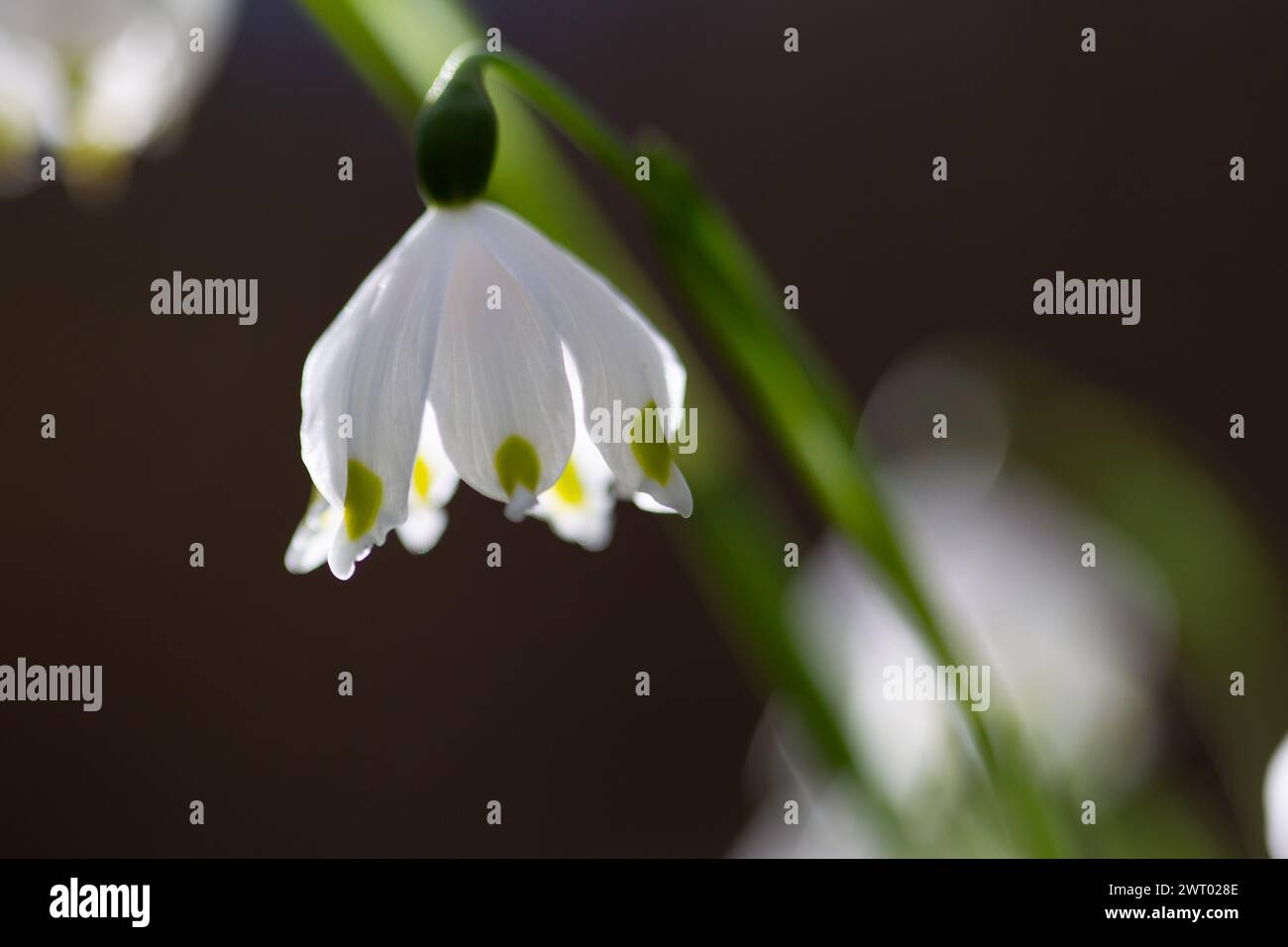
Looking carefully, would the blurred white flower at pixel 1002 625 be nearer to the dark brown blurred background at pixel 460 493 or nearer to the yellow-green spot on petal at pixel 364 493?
the yellow-green spot on petal at pixel 364 493

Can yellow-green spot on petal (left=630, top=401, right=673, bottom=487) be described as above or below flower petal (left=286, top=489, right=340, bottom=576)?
above

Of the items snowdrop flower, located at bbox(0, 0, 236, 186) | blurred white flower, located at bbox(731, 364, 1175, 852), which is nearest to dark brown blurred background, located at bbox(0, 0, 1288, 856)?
blurred white flower, located at bbox(731, 364, 1175, 852)

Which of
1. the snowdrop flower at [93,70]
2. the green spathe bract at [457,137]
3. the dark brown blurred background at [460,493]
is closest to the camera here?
the green spathe bract at [457,137]

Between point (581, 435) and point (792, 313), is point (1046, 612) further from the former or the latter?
point (792, 313)

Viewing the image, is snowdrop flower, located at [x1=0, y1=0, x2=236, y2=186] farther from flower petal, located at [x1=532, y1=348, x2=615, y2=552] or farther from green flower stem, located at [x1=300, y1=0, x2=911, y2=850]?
flower petal, located at [x1=532, y1=348, x2=615, y2=552]

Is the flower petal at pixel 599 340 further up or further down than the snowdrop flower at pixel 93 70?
further down

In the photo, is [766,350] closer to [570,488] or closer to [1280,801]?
[570,488]

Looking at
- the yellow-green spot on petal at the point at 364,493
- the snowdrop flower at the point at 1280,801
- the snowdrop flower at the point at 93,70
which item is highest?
the snowdrop flower at the point at 93,70

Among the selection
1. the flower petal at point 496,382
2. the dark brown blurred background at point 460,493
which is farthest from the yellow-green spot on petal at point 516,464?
the dark brown blurred background at point 460,493

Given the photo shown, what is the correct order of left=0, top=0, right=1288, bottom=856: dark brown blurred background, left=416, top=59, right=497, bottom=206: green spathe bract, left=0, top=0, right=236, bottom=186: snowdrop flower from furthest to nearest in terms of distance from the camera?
left=0, top=0, right=1288, bottom=856: dark brown blurred background < left=0, top=0, right=236, bottom=186: snowdrop flower < left=416, top=59, right=497, bottom=206: green spathe bract
